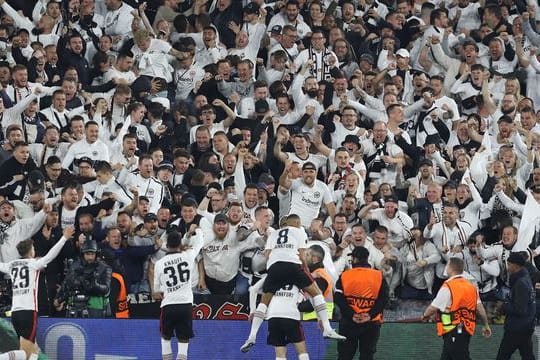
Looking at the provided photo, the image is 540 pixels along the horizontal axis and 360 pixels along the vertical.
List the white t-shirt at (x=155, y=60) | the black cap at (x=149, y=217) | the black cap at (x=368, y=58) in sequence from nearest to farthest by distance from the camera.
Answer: the black cap at (x=149, y=217) → the white t-shirt at (x=155, y=60) → the black cap at (x=368, y=58)

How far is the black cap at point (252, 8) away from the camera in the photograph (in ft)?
89.6

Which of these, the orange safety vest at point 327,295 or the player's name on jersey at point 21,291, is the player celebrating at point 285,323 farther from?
the player's name on jersey at point 21,291

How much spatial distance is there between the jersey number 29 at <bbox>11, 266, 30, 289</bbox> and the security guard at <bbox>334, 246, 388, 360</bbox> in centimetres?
420

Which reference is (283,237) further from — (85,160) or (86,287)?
(85,160)

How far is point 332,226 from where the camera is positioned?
76.3 ft

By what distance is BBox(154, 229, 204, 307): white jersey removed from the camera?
20641 millimetres

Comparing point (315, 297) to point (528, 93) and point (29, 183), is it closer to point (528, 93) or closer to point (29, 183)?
point (29, 183)

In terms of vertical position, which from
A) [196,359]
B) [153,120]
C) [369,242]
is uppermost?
[153,120]

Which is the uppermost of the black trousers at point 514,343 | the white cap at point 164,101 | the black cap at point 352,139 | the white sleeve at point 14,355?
the white cap at point 164,101

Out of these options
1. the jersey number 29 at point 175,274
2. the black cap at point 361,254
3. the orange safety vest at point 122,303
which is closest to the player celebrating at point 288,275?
the black cap at point 361,254

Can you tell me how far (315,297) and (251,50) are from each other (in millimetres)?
7599

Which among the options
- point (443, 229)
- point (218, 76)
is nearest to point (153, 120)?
point (218, 76)

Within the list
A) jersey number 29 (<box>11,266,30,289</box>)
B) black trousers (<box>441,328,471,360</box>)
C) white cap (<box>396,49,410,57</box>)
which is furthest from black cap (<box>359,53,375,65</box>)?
jersey number 29 (<box>11,266,30,289</box>)

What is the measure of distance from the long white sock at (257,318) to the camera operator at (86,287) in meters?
2.14
